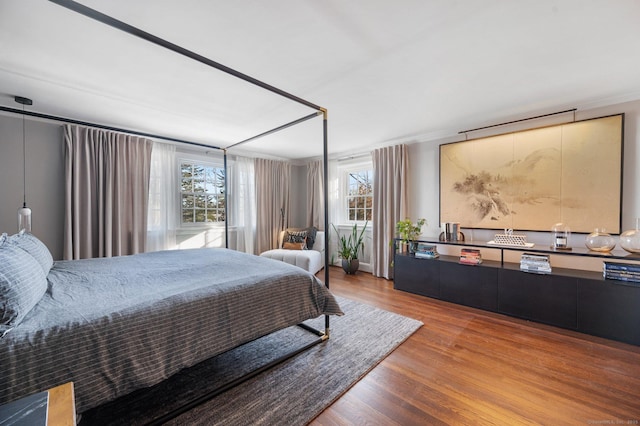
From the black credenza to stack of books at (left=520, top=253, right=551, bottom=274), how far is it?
6 cm

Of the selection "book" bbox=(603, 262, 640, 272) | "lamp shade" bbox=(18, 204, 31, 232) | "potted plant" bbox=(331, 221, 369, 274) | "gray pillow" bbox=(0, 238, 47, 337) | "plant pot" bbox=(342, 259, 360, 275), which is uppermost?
"lamp shade" bbox=(18, 204, 31, 232)

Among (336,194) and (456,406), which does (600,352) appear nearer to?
(456,406)

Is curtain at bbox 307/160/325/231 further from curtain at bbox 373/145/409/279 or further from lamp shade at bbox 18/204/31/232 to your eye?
lamp shade at bbox 18/204/31/232

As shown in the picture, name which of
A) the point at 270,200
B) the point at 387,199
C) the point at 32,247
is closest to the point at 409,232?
the point at 387,199

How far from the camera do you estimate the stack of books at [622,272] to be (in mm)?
2270

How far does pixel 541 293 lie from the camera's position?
264cm

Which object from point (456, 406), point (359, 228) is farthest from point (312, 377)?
point (359, 228)

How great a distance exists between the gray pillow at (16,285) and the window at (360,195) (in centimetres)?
416

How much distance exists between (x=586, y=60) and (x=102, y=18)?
3.11 metres

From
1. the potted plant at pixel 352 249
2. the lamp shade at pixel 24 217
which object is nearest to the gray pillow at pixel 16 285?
the lamp shade at pixel 24 217

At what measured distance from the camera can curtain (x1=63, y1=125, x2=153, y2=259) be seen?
3139 mm

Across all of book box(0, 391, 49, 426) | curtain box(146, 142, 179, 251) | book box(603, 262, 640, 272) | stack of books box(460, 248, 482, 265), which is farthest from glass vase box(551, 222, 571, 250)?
curtain box(146, 142, 179, 251)

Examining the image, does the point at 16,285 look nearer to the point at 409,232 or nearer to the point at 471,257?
the point at 409,232

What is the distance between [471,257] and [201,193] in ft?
13.7
